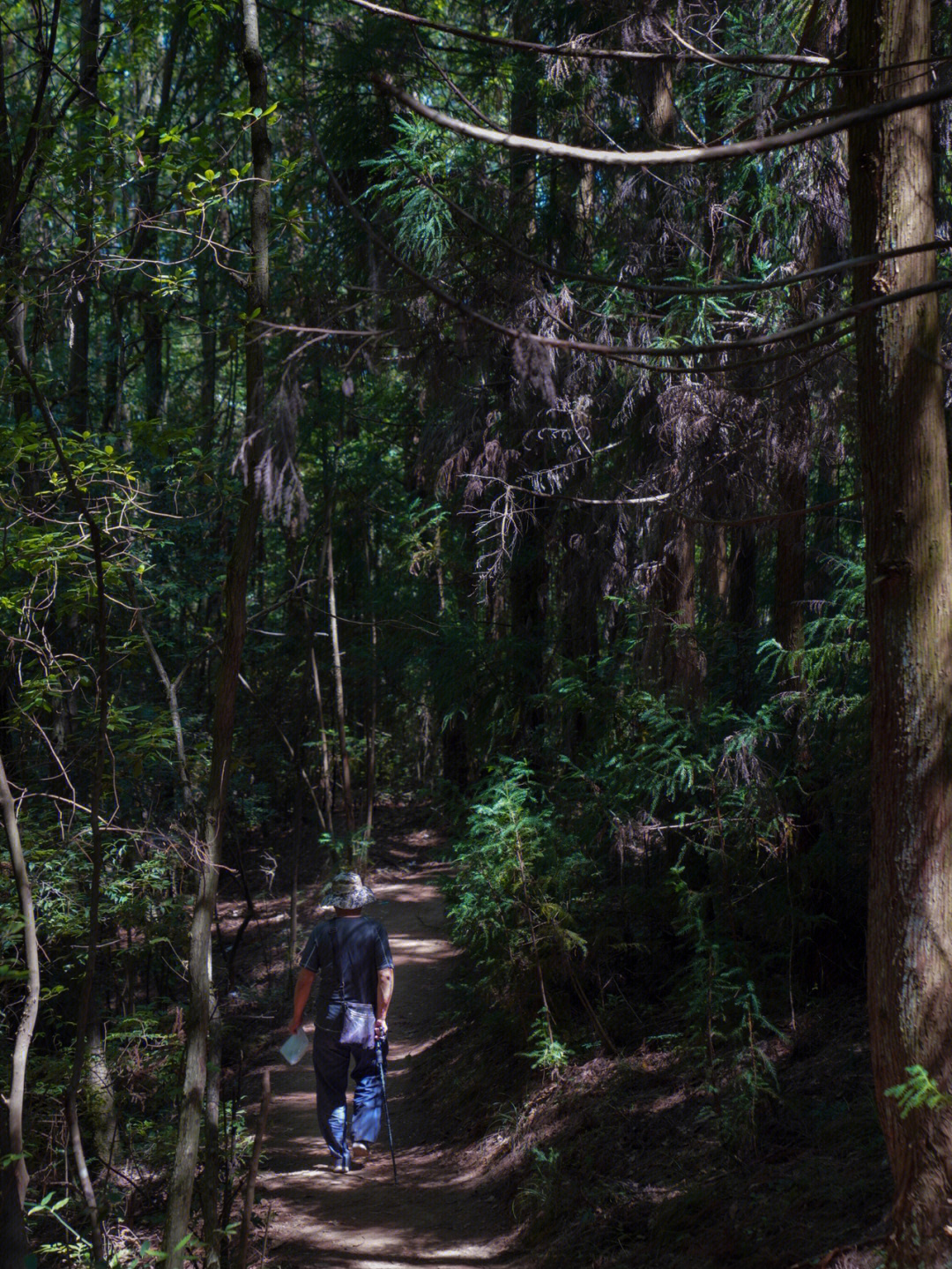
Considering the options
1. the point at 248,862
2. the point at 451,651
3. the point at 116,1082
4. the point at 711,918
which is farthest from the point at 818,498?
the point at 248,862

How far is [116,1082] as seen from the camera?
8.95 metres

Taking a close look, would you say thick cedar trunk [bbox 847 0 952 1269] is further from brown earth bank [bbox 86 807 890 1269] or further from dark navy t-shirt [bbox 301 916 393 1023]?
dark navy t-shirt [bbox 301 916 393 1023]

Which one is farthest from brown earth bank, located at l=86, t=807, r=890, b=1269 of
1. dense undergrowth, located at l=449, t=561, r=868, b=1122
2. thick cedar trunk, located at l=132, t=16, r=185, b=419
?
thick cedar trunk, located at l=132, t=16, r=185, b=419

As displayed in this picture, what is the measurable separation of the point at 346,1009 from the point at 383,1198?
1.24 m

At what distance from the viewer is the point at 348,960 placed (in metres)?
7.06

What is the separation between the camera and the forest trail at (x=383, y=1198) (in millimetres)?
5777

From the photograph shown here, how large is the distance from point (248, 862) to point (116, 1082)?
34.4 ft

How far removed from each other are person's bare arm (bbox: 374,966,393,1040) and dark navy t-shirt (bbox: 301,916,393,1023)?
49 mm

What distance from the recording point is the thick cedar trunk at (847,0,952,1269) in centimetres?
366

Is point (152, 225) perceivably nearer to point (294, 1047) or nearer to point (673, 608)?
point (673, 608)

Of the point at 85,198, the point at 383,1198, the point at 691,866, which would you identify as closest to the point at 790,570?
the point at 691,866

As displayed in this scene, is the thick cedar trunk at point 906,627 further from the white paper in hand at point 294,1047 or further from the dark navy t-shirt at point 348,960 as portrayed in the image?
the dark navy t-shirt at point 348,960

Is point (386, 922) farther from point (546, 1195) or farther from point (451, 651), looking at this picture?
point (546, 1195)

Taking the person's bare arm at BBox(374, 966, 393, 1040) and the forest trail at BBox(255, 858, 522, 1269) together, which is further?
the person's bare arm at BBox(374, 966, 393, 1040)
